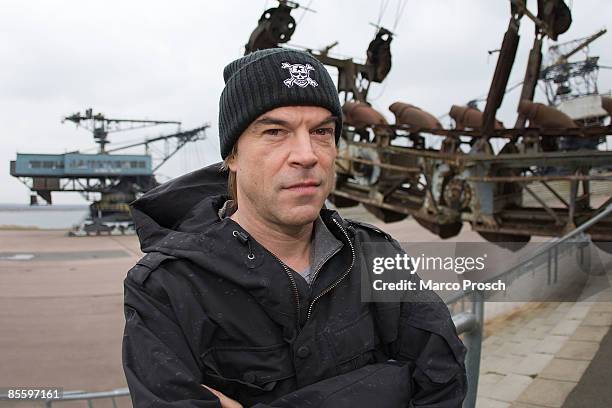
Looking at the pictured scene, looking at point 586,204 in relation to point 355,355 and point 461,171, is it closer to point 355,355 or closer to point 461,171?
point 461,171

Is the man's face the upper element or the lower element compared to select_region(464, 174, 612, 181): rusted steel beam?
upper

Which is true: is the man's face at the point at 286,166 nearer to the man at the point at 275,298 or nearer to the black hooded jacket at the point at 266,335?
the man at the point at 275,298

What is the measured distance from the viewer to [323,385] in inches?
51.7

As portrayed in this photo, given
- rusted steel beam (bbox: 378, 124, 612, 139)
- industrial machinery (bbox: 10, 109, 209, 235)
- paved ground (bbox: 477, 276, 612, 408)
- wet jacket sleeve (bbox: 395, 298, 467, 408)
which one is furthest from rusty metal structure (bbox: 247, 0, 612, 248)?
industrial machinery (bbox: 10, 109, 209, 235)

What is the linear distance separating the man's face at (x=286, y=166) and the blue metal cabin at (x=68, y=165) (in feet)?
132

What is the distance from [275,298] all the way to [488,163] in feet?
26.7

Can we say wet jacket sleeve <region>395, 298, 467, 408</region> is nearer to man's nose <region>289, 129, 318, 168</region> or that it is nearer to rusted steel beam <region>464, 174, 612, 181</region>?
man's nose <region>289, 129, 318, 168</region>

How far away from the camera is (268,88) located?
4.76 feet

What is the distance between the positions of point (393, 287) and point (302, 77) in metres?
0.74

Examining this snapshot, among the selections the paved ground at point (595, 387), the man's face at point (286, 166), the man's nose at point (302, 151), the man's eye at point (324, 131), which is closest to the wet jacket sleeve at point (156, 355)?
the man's face at point (286, 166)

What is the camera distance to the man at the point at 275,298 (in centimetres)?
127

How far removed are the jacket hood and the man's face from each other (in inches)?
9.7

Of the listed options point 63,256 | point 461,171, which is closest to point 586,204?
point 461,171

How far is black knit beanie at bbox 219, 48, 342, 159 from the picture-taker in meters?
1.45
